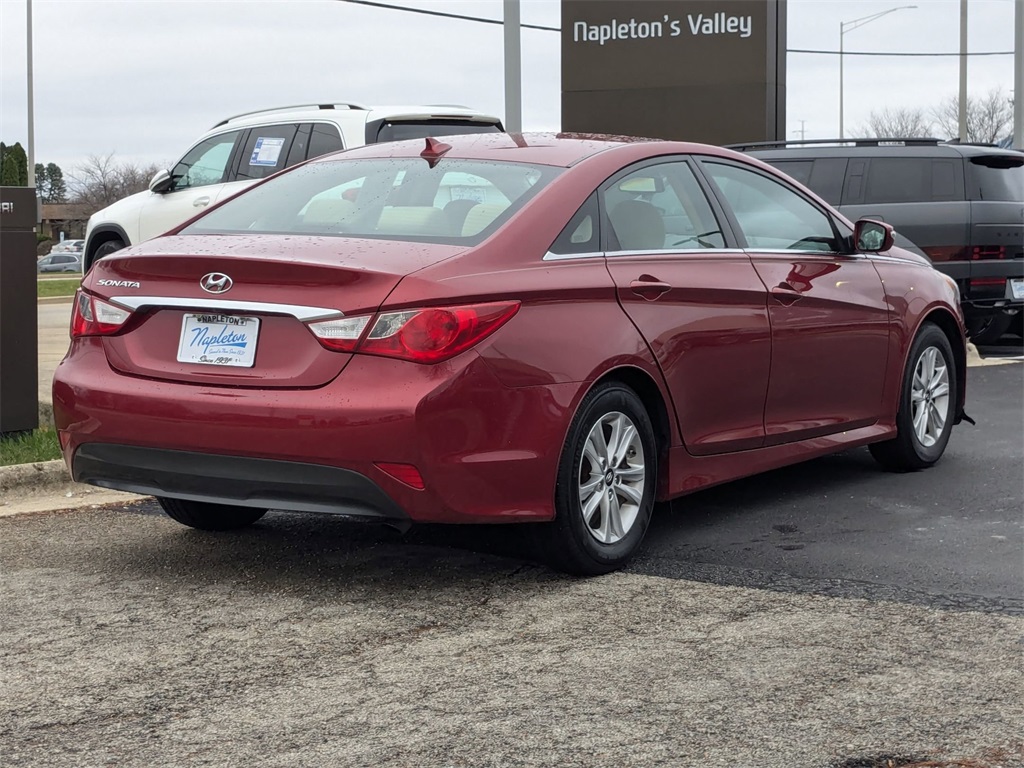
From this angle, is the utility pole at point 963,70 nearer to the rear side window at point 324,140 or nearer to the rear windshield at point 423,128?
the rear windshield at point 423,128

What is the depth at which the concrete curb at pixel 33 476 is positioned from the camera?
6711 mm

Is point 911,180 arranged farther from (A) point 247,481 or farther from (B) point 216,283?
(A) point 247,481

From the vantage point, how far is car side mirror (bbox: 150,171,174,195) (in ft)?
42.7

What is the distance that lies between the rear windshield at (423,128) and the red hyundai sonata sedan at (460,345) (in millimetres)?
5971

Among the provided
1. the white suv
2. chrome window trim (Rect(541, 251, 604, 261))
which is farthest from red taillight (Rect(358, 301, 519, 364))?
the white suv

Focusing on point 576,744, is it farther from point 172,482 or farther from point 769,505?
point 769,505

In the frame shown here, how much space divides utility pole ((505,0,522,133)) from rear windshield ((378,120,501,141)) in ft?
8.34

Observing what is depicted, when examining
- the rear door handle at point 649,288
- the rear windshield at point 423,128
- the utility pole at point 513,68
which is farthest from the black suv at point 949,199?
the rear door handle at point 649,288

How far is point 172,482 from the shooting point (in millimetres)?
4867

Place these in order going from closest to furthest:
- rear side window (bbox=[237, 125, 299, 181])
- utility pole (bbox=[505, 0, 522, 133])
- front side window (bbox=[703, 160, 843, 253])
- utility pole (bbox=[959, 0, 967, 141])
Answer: front side window (bbox=[703, 160, 843, 253])
rear side window (bbox=[237, 125, 299, 181])
utility pole (bbox=[505, 0, 522, 133])
utility pole (bbox=[959, 0, 967, 141])

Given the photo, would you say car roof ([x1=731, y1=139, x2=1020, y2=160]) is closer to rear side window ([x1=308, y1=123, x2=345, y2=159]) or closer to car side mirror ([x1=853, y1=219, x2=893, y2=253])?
rear side window ([x1=308, y1=123, x2=345, y2=159])

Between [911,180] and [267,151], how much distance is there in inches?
230

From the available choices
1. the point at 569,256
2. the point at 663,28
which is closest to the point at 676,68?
the point at 663,28

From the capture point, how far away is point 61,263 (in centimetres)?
6838
